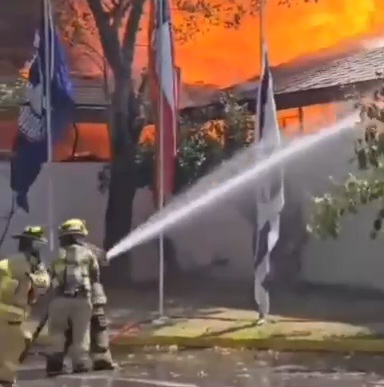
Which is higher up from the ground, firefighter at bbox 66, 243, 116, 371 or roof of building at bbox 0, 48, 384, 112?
roof of building at bbox 0, 48, 384, 112

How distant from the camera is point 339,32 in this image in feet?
51.4

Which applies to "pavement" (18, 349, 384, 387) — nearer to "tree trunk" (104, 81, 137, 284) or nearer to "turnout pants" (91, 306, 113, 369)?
"turnout pants" (91, 306, 113, 369)

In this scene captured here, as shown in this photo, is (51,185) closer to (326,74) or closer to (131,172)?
(131,172)

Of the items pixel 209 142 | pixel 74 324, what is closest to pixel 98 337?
pixel 74 324

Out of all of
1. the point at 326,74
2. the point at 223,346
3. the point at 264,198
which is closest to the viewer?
the point at 223,346

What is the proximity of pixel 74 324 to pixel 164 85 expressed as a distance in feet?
14.4

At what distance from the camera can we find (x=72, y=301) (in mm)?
11133

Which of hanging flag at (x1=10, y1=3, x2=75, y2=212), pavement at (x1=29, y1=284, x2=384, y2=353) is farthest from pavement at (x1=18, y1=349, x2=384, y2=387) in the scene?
hanging flag at (x1=10, y1=3, x2=75, y2=212)

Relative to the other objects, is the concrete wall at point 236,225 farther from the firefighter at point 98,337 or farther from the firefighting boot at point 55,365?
the firefighting boot at point 55,365

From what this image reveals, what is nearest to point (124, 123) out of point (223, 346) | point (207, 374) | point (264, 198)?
point (264, 198)

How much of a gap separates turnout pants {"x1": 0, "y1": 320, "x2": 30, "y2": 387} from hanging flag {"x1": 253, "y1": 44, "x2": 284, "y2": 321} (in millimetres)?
5206

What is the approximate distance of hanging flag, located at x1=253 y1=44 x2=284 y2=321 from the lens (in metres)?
14.3

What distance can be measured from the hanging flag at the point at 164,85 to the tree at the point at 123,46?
857 mm

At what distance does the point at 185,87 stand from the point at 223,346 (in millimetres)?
4143
